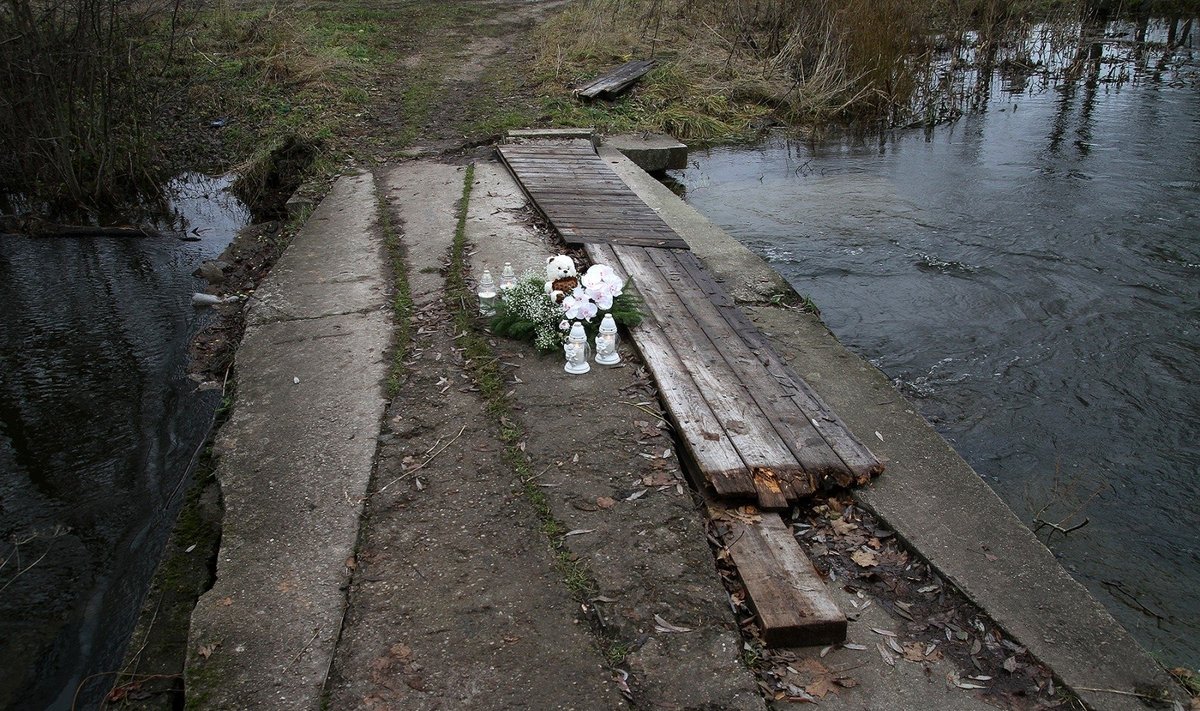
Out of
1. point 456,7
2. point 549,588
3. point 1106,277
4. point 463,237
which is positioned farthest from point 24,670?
point 456,7

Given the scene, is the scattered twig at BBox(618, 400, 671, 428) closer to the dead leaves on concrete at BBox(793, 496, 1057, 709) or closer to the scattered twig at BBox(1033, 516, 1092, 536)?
the dead leaves on concrete at BBox(793, 496, 1057, 709)

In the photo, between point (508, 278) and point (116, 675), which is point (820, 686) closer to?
point (116, 675)

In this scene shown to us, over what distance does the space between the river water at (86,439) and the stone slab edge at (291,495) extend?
55 centimetres

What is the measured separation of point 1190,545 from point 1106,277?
3.19m

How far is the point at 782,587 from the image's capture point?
2723 millimetres

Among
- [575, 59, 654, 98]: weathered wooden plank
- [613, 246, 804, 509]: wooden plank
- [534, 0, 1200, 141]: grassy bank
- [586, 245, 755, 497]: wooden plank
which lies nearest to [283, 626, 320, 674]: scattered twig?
[586, 245, 755, 497]: wooden plank

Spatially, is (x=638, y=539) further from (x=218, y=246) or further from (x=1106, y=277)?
(x=218, y=246)

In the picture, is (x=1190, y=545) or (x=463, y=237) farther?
(x=463, y=237)

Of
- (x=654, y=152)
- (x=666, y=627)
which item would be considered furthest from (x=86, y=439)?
(x=654, y=152)

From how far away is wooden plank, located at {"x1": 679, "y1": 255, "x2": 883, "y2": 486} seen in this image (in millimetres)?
3363

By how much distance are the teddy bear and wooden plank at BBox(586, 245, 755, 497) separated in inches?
16.1

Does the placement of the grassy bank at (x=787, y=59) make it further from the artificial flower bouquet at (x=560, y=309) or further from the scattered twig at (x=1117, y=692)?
the scattered twig at (x=1117, y=692)

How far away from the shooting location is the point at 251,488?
326cm

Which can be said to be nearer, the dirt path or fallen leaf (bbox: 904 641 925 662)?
fallen leaf (bbox: 904 641 925 662)
